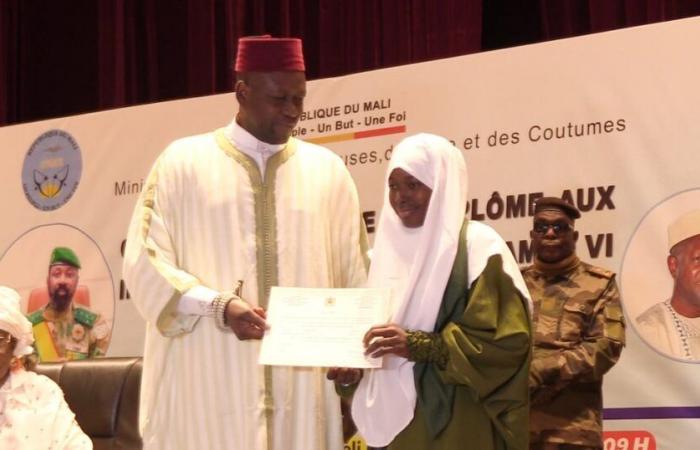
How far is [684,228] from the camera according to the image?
16.0ft

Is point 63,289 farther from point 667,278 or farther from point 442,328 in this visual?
point 442,328

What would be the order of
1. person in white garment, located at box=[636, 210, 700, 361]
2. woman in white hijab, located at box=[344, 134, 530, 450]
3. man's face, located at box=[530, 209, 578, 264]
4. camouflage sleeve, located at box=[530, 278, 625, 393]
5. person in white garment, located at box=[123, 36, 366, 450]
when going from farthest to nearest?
person in white garment, located at box=[636, 210, 700, 361] < man's face, located at box=[530, 209, 578, 264] < camouflage sleeve, located at box=[530, 278, 625, 393] < person in white garment, located at box=[123, 36, 366, 450] < woman in white hijab, located at box=[344, 134, 530, 450]

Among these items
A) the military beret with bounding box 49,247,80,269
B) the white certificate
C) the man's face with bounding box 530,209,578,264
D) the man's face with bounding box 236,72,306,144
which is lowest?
the white certificate

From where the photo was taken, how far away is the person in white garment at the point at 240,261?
142 inches

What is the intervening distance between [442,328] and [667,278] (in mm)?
1902

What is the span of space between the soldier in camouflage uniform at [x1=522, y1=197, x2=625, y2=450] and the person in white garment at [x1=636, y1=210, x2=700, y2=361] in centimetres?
50

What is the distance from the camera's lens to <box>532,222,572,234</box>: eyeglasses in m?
4.55

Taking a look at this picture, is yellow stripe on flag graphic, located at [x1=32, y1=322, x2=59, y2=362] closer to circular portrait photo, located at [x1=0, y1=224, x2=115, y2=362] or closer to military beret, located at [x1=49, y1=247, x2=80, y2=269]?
circular portrait photo, located at [x1=0, y1=224, x2=115, y2=362]

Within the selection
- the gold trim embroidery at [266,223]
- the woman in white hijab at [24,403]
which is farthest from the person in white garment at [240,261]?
the woman in white hijab at [24,403]

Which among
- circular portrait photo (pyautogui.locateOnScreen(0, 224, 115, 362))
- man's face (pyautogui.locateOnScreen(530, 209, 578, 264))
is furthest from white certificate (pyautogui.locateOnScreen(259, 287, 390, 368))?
circular portrait photo (pyautogui.locateOnScreen(0, 224, 115, 362))

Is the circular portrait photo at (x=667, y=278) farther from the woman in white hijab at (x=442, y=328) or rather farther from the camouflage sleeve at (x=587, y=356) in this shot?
the woman in white hijab at (x=442, y=328)

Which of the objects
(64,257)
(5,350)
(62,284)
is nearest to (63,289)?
(62,284)

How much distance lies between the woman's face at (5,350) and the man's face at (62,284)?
2013mm

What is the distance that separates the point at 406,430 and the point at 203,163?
3.57 feet
